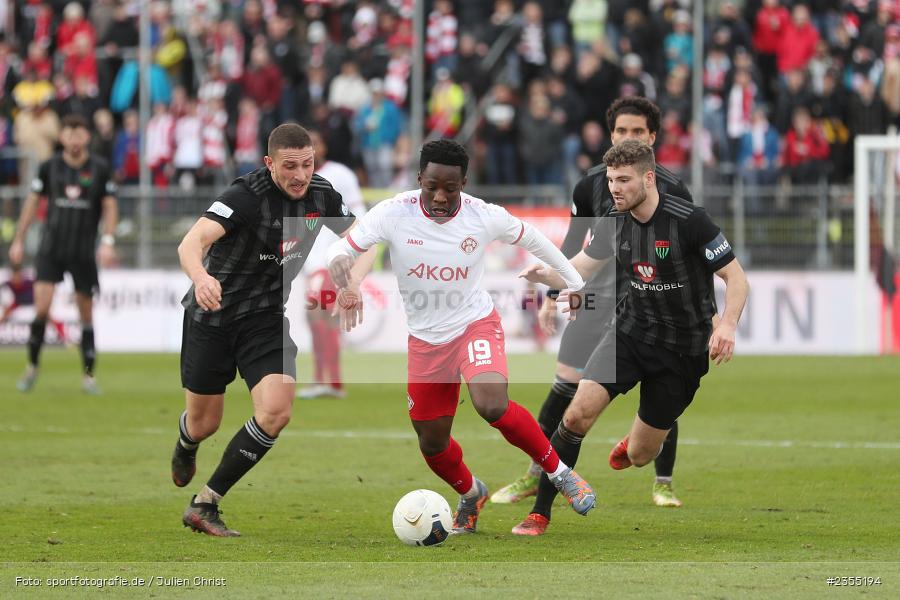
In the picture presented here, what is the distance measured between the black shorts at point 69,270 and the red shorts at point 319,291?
2.30 meters

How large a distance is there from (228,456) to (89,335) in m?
8.05

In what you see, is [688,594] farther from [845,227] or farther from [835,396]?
[845,227]

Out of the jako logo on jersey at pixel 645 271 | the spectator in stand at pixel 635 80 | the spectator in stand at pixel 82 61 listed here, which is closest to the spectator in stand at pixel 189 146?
the spectator in stand at pixel 82 61

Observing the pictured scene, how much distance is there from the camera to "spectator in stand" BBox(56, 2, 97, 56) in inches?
969

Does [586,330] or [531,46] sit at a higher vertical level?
[531,46]

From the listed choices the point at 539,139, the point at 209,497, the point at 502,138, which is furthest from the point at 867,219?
the point at 209,497

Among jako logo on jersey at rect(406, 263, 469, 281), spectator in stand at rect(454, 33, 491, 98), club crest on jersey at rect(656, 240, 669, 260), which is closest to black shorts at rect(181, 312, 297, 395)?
jako logo on jersey at rect(406, 263, 469, 281)

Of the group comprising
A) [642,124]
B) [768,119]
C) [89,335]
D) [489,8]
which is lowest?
[89,335]

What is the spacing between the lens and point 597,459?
433 inches

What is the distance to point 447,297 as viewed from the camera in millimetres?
7660

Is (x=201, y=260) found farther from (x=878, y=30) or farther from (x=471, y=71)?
(x=878, y=30)

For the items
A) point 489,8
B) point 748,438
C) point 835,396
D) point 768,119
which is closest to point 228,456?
point 748,438

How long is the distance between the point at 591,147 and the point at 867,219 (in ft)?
Result: 13.4

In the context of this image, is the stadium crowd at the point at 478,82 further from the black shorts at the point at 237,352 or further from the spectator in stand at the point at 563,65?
the black shorts at the point at 237,352
